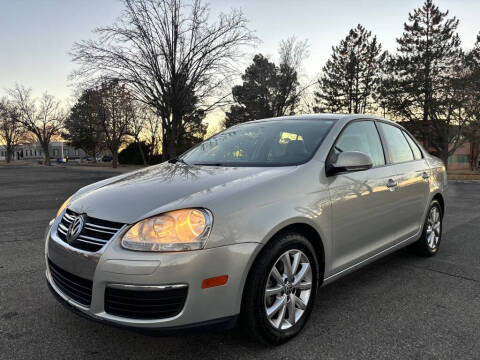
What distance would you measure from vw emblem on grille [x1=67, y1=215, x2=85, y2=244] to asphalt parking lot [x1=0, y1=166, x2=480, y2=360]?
2.50 ft

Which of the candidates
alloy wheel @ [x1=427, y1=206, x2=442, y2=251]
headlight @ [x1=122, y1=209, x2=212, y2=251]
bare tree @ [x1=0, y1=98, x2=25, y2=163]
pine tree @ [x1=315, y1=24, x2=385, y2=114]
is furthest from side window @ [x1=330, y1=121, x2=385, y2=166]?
bare tree @ [x1=0, y1=98, x2=25, y2=163]

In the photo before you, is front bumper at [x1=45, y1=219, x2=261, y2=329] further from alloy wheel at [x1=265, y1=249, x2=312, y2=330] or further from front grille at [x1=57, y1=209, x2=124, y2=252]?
alloy wheel at [x1=265, y1=249, x2=312, y2=330]

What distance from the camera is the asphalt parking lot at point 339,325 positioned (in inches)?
93.4

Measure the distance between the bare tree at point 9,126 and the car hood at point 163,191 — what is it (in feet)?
199

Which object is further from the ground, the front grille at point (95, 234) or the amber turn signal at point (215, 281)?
the front grille at point (95, 234)

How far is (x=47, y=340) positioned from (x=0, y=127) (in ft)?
222

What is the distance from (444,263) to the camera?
429cm

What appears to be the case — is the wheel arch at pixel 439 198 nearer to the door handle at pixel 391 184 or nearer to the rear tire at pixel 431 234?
the rear tire at pixel 431 234

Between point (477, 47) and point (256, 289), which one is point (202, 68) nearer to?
point (256, 289)

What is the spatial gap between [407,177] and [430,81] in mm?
28458

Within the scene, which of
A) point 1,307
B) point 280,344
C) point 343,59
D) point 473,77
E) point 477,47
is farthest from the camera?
point 343,59

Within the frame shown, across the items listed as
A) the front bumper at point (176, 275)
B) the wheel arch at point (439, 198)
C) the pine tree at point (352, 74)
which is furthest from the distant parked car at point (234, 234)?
the pine tree at point (352, 74)

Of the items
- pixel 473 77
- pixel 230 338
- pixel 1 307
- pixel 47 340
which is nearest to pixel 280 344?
pixel 230 338

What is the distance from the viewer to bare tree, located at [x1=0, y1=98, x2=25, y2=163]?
53125 millimetres
